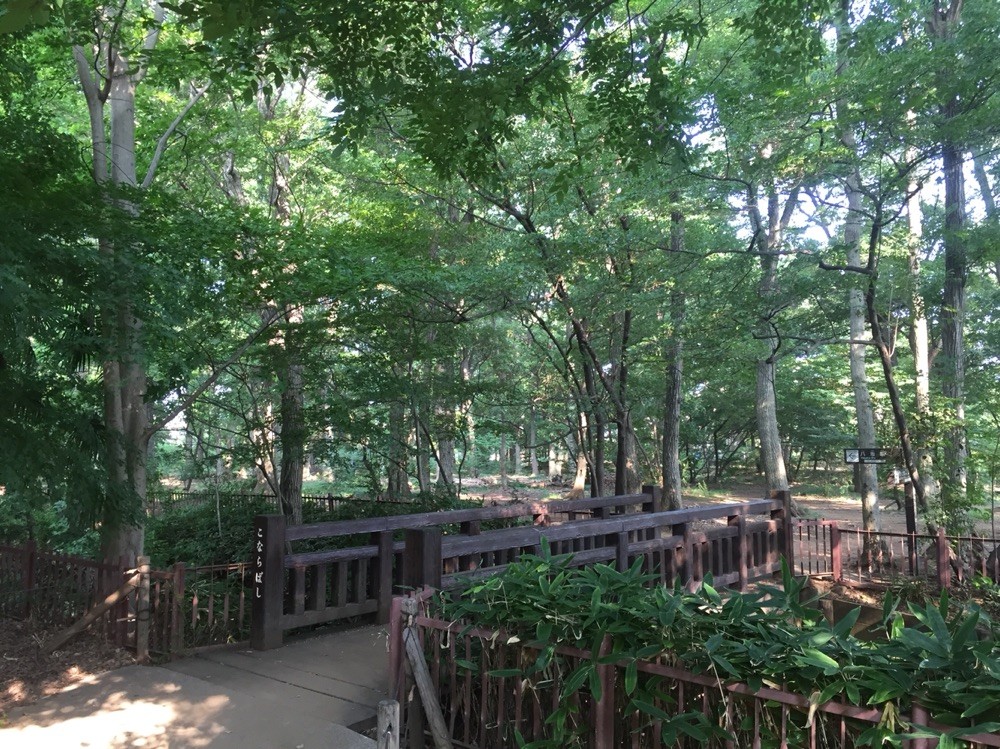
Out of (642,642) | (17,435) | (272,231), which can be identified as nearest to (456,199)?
(272,231)

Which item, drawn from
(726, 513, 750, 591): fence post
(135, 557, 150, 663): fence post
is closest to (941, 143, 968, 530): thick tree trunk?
(726, 513, 750, 591): fence post

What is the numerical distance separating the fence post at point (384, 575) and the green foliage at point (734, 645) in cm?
326

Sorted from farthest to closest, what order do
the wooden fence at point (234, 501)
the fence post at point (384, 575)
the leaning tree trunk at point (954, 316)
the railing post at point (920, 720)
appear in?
the wooden fence at point (234, 501), the leaning tree trunk at point (954, 316), the fence post at point (384, 575), the railing post at point (920, 720)

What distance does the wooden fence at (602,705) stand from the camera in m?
2.85

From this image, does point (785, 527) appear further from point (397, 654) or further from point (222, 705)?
point (222, 705)

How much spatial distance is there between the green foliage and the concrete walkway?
1.30 metres

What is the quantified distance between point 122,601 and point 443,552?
2.75m

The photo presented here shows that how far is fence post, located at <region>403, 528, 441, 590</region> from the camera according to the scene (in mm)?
5398

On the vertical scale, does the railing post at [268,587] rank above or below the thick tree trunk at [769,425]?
below

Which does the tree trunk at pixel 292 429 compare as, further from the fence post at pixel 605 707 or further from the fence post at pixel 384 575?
the fence post at pixel 605 707

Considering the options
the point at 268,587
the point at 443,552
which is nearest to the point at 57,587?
the point at 268,587

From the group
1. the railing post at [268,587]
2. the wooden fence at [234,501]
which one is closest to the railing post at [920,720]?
the railing post at [268,587]

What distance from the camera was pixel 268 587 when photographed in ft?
20.5

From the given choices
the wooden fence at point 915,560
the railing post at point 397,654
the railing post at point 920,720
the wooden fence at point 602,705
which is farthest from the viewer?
the wooden fence at point 915,560
